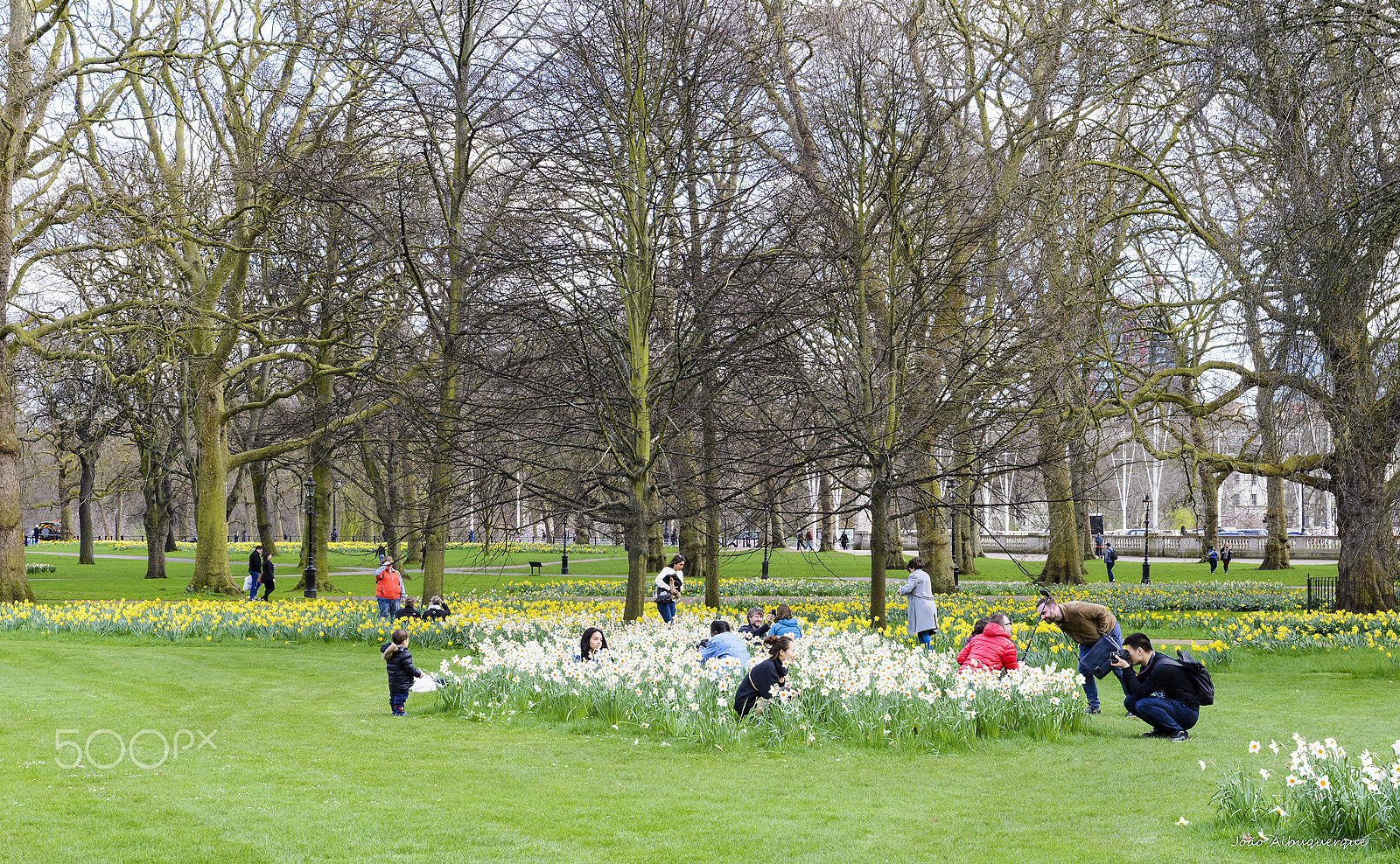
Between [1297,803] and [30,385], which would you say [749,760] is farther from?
[30,385]

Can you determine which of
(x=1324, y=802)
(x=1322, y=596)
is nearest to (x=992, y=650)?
(x=1324, y=802)

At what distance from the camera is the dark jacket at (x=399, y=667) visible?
988 centimetres

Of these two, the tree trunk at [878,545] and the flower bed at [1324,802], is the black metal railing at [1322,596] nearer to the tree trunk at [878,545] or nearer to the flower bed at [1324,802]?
the tree trunk at [878,545]

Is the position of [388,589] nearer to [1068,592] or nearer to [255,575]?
[255,575]

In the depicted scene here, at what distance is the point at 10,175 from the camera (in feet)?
63.4

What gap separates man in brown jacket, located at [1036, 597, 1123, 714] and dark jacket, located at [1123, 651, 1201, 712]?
825mm

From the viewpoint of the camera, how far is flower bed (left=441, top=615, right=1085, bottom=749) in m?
8.66

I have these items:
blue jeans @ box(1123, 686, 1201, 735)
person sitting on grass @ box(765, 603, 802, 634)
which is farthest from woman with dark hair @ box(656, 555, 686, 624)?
blue jeans @ box(1123, 686, 1201, 735)

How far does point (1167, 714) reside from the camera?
8.86 m

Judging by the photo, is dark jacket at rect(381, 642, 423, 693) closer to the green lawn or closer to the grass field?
the green lawn

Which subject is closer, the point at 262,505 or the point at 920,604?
the point at 920,604

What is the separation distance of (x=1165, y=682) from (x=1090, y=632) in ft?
4.10

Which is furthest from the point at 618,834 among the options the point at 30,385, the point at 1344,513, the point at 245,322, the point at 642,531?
the point at 30,385

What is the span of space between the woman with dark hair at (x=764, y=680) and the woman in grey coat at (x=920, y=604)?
14.4ft
